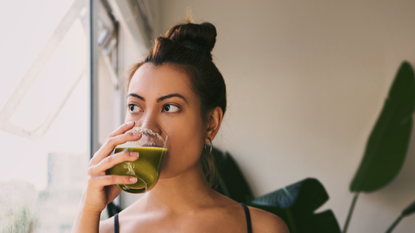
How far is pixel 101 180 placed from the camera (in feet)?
2.02

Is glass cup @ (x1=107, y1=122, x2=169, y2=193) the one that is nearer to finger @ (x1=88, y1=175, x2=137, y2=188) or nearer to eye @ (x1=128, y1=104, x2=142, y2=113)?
finger @ (x1=88, y1=175, x2=137, y2=188)

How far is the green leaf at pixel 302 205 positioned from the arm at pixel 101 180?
2.97 ft

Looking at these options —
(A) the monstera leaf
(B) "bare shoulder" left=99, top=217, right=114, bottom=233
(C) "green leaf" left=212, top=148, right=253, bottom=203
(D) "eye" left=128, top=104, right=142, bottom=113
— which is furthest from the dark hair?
(C) "green leaf" left=212, top=148, right=253, bottom=203

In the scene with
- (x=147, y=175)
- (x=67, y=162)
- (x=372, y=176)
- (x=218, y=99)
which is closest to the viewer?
(x=147, y=175)

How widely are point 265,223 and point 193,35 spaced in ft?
1.93

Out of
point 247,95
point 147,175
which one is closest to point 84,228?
point 147,175

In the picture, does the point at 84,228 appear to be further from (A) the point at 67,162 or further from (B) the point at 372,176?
(B) the point at 372,176

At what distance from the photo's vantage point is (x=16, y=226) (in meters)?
0.76

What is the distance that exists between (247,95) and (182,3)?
935 mm

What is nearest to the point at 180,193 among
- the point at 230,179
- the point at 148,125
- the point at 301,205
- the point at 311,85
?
the point at 148,125

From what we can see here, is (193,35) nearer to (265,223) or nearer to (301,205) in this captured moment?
(265,223)

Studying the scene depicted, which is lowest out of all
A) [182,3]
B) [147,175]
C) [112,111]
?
[147,175]

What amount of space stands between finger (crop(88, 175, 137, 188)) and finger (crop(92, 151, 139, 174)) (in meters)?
0.02

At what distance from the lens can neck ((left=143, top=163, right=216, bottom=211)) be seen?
2.78 feet
